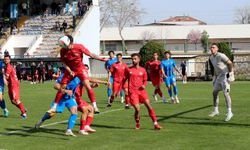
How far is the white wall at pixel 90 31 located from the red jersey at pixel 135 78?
1625 inches

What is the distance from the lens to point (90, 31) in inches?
2269

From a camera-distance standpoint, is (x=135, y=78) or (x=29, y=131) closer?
(x=29, y=131)

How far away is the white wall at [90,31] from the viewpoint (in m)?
55.7

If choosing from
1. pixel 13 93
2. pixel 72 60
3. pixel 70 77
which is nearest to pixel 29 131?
pixel 70 77

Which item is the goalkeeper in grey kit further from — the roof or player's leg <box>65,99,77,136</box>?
the roof

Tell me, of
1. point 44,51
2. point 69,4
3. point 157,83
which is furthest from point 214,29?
point 157,83

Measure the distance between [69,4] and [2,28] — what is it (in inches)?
324

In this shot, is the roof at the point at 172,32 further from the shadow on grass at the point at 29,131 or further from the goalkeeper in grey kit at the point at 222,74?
the shadow on grass at the point at 29,131

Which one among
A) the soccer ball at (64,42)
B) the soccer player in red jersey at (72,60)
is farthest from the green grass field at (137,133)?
the soccer ball at (64,42)

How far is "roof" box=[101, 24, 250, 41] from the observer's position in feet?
317

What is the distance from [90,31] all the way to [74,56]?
45073mm

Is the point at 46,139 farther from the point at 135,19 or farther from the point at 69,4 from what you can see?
the point at 135,19

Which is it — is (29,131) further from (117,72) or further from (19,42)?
(19,42)

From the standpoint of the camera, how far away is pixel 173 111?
1841cm
